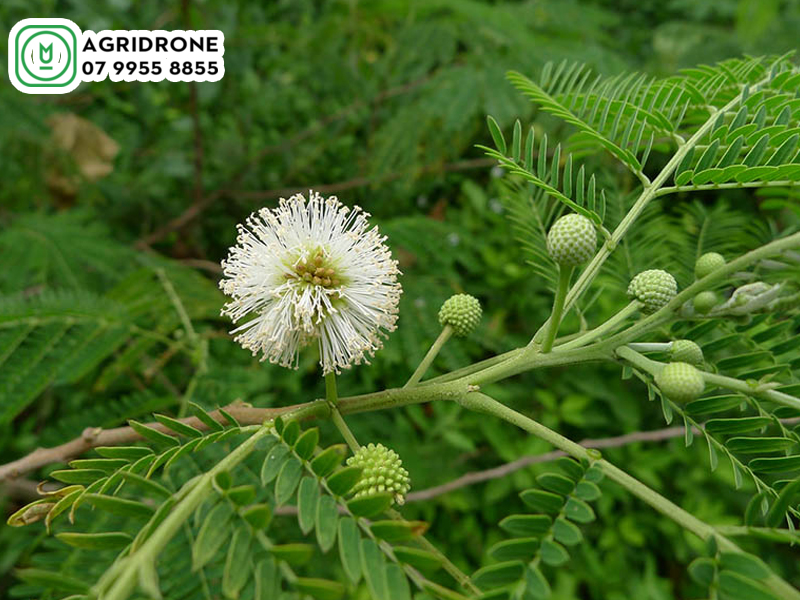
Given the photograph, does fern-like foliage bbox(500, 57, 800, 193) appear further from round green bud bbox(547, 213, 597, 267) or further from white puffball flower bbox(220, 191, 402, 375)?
white puffball flower bbox(220, 191, 402, 375)

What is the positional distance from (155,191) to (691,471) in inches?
135

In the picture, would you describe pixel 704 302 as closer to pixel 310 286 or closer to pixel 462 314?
pixel 462 314

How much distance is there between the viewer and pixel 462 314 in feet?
3.92

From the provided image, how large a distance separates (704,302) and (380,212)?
262 cm

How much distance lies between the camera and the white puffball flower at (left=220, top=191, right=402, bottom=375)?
3.64 ft

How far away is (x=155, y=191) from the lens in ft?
11.7

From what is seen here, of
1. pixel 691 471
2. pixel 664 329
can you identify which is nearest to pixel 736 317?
pixel 664 329

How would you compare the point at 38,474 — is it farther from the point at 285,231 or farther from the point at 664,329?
the point at 664,329

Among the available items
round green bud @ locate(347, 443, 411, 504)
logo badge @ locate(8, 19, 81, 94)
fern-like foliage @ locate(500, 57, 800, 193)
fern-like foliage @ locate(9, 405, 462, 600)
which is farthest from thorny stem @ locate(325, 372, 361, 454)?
logo badge @ locate(8, 19, 81, 94)

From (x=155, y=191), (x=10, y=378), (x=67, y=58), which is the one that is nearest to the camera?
(x=10, y=378)

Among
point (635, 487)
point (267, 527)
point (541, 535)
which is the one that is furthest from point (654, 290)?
point (267, 527)

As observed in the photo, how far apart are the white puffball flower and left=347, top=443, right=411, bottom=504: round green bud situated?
19cm

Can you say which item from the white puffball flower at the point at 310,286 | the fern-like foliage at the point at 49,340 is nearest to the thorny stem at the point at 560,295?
the white puffball flower at the point at 310,286

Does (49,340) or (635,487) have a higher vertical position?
(635,487)
